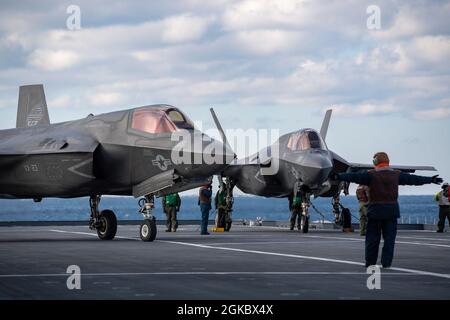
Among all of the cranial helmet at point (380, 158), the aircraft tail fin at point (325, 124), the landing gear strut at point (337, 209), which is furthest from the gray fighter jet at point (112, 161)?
the aircraft tail fin at point (325, 124)

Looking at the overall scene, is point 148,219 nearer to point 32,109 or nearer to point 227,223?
point 32,109

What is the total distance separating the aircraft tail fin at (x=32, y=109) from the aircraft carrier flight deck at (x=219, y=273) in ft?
41.6

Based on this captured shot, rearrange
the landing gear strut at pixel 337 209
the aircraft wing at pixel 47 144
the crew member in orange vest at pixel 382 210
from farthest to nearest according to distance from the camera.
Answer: the landing gear strut at pixel 337 209
the aircraft wing at pixel 47 144
the crew member in orange vest at pixel 382 210

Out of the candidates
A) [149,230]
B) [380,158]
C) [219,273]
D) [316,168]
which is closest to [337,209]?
[316,168]

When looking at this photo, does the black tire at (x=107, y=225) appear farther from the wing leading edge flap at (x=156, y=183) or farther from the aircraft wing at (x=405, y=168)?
the aircraft wing at (x=405, y=168)

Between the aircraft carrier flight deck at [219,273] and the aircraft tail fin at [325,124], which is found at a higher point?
the aircraft tail fin at [325,124]

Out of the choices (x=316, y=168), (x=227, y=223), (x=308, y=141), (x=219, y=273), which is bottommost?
(x=219, y=273)

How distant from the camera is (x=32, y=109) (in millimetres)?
34125

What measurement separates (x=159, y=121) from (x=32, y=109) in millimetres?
10380

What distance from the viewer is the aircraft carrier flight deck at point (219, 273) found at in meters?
11.4

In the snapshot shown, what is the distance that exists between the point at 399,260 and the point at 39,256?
7388 millimetres

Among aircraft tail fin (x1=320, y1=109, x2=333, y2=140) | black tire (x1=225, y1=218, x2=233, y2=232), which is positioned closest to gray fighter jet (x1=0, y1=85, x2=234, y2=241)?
black tire (x1=225, y1=218, x2=233, y2=232)
